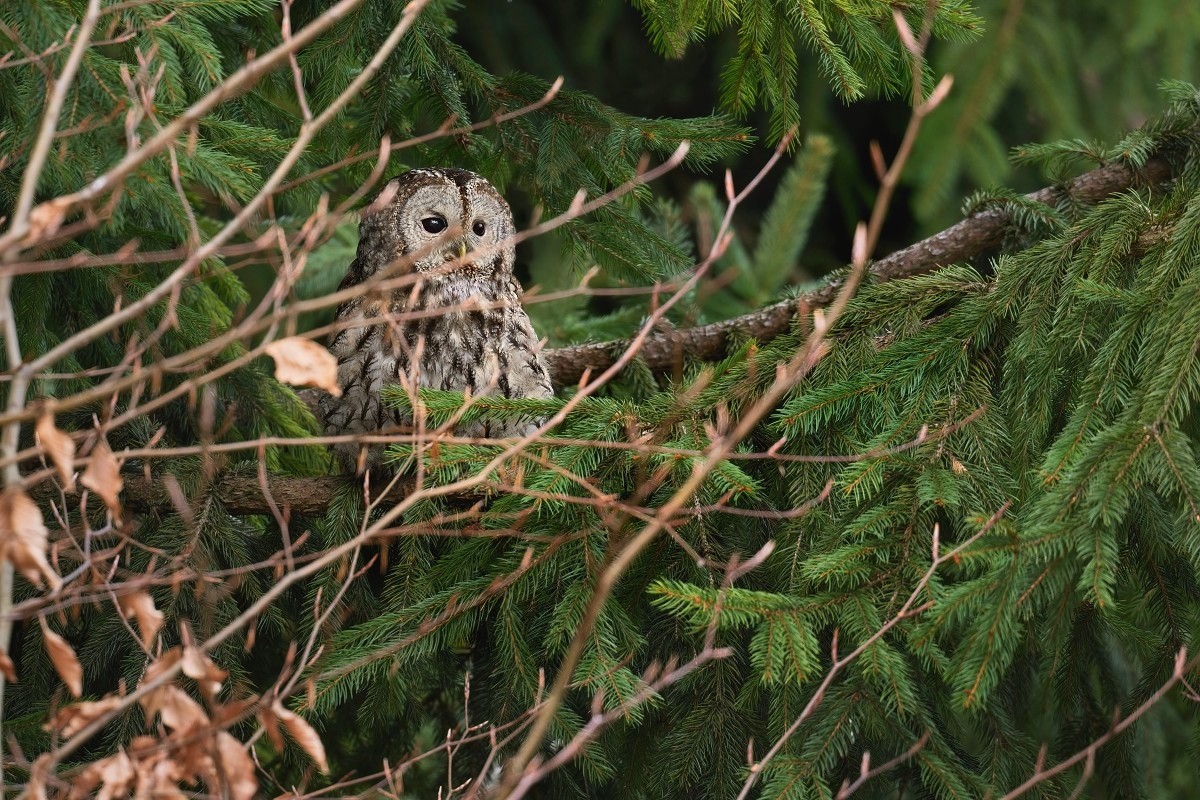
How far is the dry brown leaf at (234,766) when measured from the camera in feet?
4.78

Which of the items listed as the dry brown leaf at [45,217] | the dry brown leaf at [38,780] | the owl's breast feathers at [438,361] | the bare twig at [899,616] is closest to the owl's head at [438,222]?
the owl's breast feathers at [438,361]

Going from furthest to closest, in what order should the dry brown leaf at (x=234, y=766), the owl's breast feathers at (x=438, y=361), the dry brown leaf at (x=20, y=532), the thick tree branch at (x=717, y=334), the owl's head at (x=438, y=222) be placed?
the owl's head at (x=438, y=222)
the owl's breast feathers at (x=438, y=361)
the thick tree branch at (x=717, y=334)
the dry brown leaf at (x=234, y=766)
the dry brown leaf at (x=20, y=532)

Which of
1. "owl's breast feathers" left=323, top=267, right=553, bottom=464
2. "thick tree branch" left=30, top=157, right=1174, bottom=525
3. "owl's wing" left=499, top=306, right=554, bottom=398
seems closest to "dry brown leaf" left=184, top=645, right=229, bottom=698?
"thick tree branch" left=30, top=157, right=1174, bottom=525

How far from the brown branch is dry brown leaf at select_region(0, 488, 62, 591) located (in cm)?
147

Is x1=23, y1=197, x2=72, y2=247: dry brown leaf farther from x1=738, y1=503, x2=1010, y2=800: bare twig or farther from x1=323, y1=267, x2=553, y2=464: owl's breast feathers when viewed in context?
x1=323, y1=267, x2=553, y2=464: owl's breast feathers

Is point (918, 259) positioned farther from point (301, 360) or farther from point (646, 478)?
point (301, 360)

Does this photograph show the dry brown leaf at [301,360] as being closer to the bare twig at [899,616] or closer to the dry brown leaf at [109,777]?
the dry brown leaf at [109,777]

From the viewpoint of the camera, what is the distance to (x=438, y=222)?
10.4 feet

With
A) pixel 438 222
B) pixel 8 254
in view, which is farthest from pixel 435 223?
pixel 8 254

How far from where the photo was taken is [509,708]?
2301mm

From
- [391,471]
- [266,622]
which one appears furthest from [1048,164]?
[266,622]

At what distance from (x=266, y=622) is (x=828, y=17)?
1508mm

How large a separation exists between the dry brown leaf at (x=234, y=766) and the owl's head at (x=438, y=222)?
175 cm

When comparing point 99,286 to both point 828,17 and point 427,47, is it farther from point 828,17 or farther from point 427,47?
point 828,17
